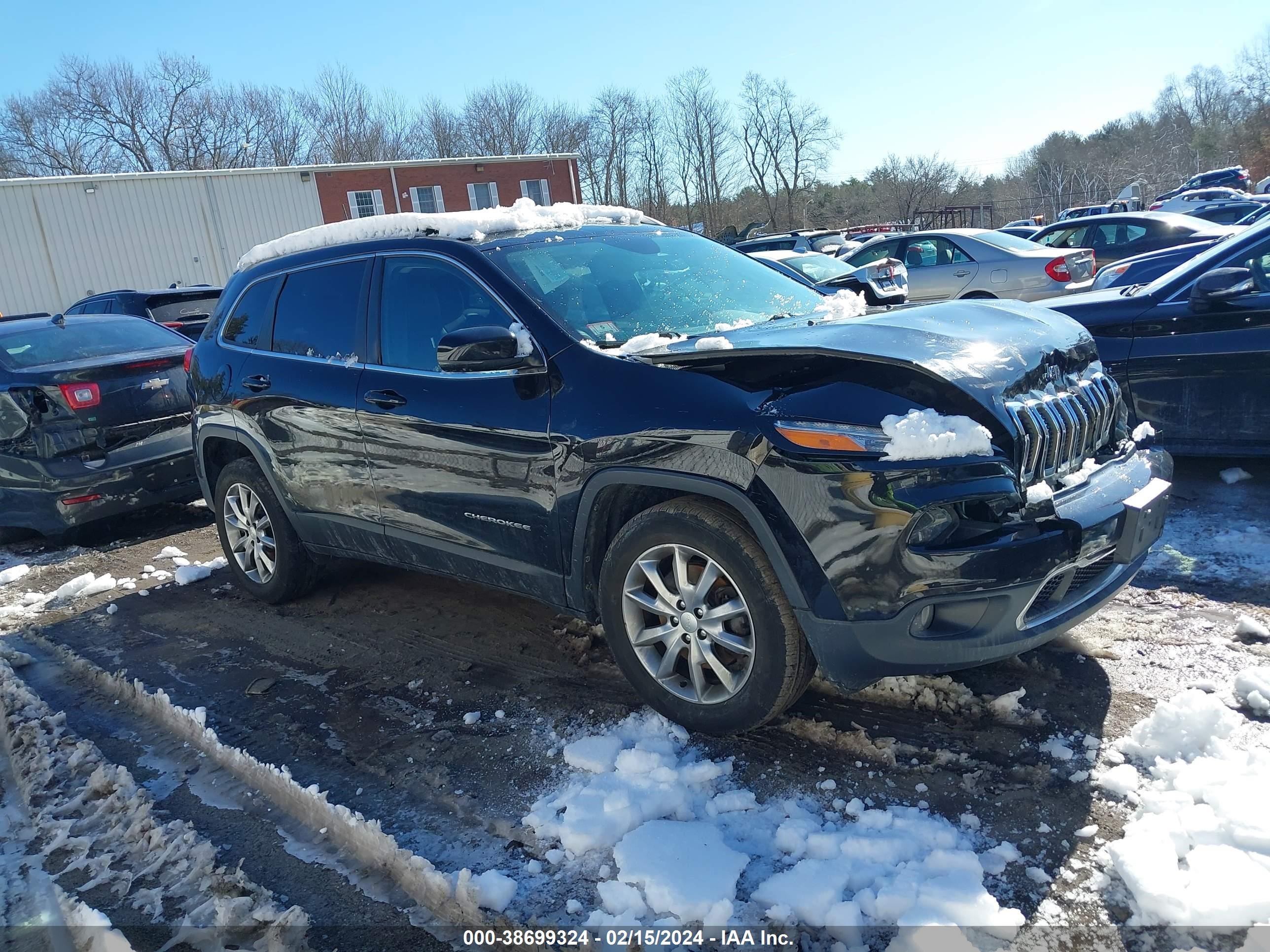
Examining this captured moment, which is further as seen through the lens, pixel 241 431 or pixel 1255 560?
pixel 241 431

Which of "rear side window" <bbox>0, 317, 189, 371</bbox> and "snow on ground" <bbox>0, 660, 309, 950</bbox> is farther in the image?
"rear side window" <bbox>0, 317, 189, 371</bbox>

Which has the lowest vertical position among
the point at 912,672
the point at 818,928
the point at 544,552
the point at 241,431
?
the point at 818,928

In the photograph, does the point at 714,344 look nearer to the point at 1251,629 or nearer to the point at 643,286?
the point at 643,286

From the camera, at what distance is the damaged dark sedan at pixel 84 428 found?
6195 millimetres

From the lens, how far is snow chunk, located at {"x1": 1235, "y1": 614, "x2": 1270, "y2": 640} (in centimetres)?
350

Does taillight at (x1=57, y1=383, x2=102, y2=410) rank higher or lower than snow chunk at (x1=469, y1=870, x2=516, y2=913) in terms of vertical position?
higher

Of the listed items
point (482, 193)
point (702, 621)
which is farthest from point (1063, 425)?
point (482, 193)

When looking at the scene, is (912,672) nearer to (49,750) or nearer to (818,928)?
(818,928)

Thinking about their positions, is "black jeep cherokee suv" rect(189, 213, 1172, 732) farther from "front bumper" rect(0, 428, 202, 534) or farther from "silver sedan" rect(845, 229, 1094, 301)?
"silver sedan" rect(845, 229, 1094, 301)

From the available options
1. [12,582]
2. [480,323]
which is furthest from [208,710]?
[12,582]

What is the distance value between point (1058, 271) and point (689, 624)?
32.9ft

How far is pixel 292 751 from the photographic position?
338 centimetres

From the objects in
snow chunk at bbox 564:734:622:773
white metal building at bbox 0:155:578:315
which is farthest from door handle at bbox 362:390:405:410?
white metal building at bbox 0:155:578:315

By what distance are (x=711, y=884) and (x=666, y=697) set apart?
823 millimetres
